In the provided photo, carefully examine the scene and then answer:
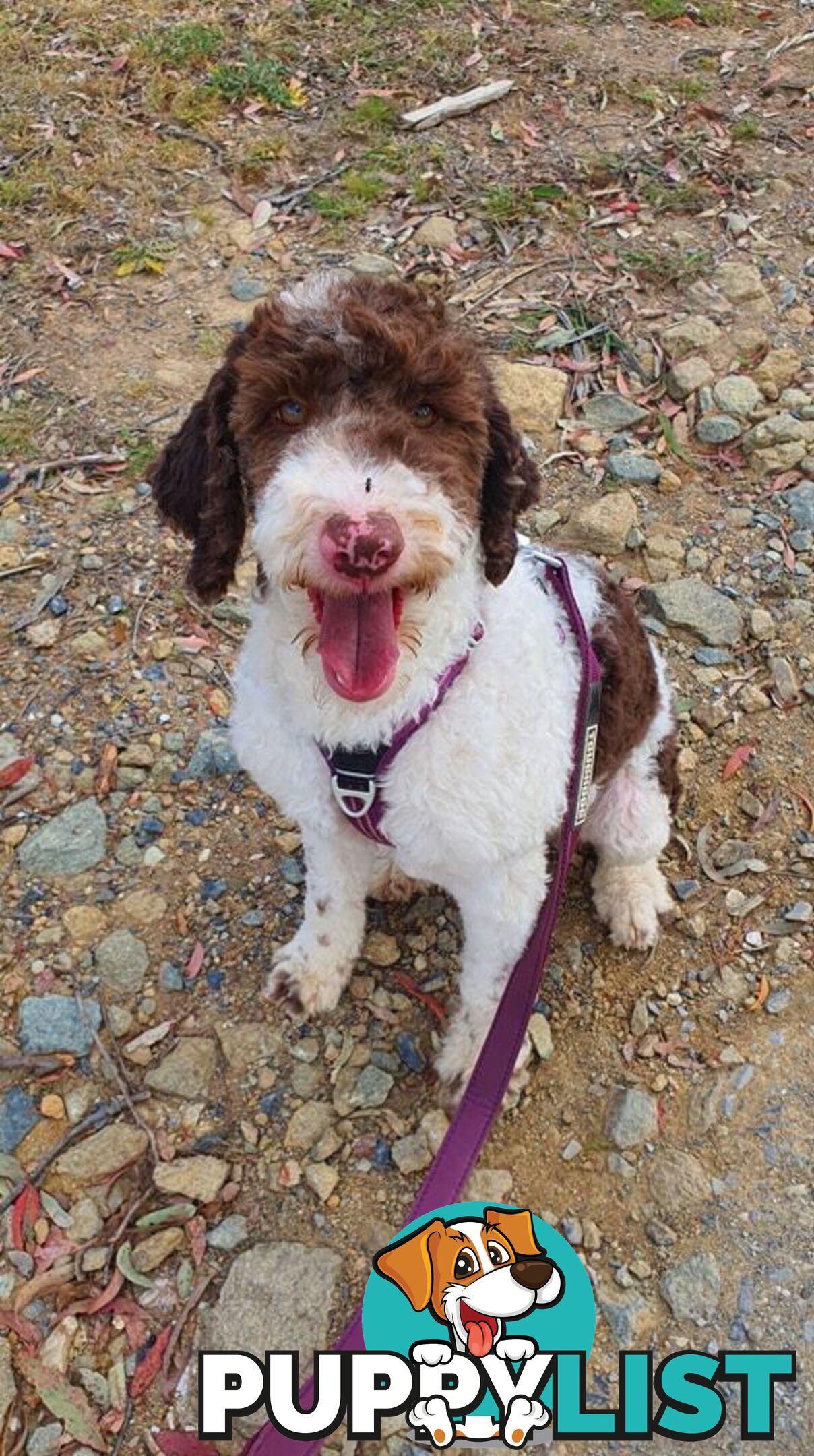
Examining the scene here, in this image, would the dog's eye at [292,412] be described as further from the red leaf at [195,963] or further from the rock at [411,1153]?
the rock at [411,1153]

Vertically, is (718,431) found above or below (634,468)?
above

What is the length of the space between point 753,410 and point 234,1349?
173 inches

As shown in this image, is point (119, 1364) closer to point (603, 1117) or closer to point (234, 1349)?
point (234, 1349)

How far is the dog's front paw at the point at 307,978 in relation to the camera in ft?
11.4

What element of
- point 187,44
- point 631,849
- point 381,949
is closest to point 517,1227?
point 381,949

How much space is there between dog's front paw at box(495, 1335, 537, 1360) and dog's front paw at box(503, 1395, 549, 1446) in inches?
4.4

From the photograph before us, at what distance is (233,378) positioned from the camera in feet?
8.42

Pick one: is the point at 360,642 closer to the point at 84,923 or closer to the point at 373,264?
the point at 84,923

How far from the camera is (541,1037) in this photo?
342 cm

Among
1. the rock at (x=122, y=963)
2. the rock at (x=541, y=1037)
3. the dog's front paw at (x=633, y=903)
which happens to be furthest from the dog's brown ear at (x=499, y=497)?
the rock at (x=122, y=963)

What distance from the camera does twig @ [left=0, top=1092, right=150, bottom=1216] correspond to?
3.14 m

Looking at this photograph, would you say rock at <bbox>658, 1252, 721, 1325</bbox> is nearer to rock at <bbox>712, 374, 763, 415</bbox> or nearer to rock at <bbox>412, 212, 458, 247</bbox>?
rock at <bbox>712, 374, 763, 415</bbox>

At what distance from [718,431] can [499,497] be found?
2883 millimetres

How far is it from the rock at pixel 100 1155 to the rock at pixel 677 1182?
146 cm
